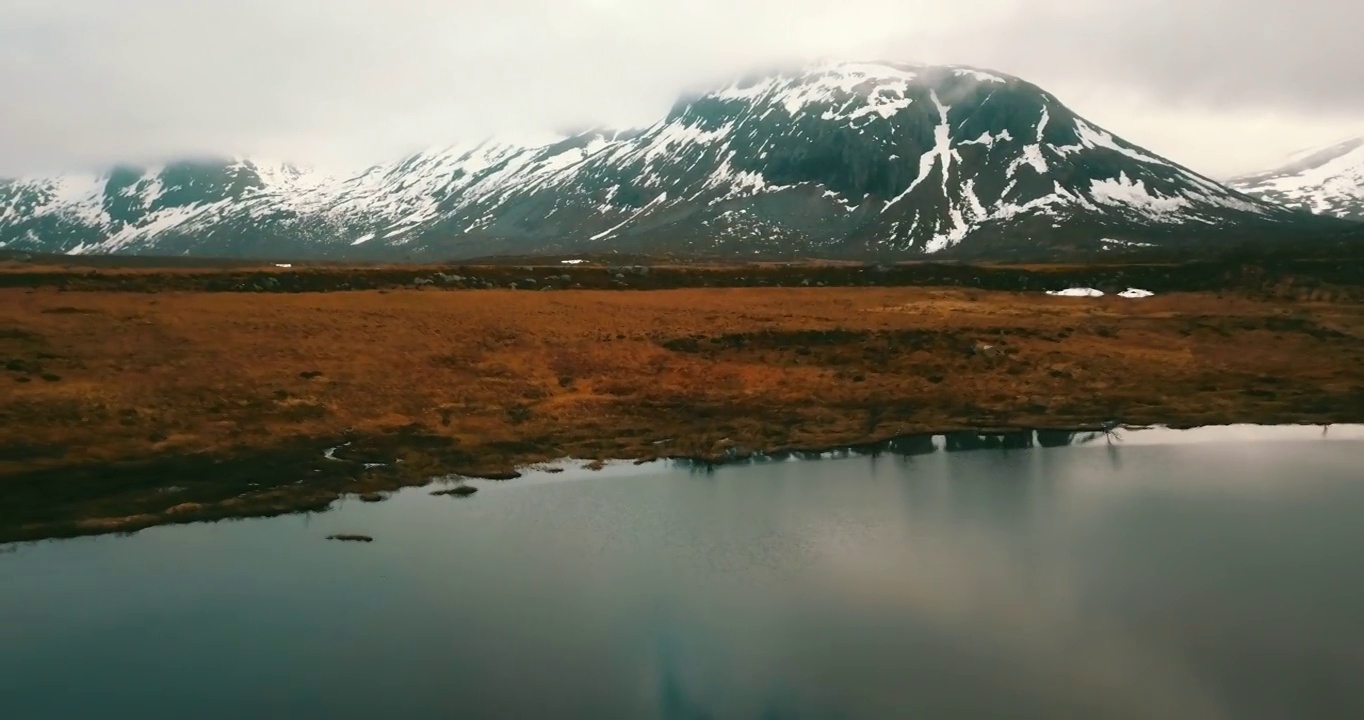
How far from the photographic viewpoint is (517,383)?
5828 centimetres

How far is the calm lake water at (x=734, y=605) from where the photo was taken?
21.5 m

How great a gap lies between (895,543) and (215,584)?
22514 mm

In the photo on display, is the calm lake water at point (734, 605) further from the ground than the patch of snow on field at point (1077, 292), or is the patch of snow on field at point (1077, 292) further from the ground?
the patch of snow on field at point (1077, 292)

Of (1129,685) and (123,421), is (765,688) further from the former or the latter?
(123,421)

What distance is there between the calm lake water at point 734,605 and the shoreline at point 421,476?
1.28 metres

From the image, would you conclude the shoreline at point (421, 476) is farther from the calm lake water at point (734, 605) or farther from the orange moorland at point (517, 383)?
the calm lake water at point (734, 605)

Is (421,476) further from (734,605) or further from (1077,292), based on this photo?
(1077,292)

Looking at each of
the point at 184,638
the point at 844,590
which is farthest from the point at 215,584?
the point at 844,590

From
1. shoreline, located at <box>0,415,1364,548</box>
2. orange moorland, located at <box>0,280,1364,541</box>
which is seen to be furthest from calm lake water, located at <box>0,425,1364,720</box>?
orange moorland, located at <box>0,280,1364,541</box>

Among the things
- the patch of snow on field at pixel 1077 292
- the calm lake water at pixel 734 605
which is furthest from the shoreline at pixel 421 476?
the patch of snow on field at pixel 1077 292

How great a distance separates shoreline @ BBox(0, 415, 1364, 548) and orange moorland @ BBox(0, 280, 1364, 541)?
0.59 ft

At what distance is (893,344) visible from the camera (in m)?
67.1

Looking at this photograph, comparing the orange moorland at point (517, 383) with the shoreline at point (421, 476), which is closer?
the shoreline at point (421, 476)

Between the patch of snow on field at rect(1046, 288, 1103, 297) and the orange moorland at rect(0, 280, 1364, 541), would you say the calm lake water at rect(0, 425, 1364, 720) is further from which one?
the patch of snow on field at rect(1046, 288, 1103, 297)
